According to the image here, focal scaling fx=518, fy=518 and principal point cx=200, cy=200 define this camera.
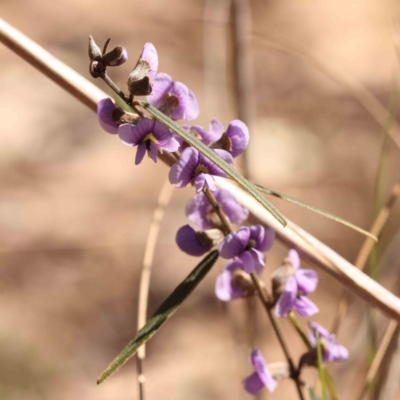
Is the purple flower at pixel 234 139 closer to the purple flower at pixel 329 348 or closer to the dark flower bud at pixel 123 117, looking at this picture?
the dark flower bud at pixel 123 117

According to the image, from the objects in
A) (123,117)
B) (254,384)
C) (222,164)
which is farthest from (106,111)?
(254,384)

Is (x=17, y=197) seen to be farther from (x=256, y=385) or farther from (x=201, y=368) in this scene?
(x=256, y=385)

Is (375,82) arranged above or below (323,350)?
above

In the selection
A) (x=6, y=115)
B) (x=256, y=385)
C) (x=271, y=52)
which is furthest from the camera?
(x=271, y=52)

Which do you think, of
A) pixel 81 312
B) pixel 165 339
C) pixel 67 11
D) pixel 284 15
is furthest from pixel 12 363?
pixel 284 15

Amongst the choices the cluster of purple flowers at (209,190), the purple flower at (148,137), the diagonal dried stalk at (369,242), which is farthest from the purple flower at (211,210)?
the diagonal dried stalk at (369,242)
